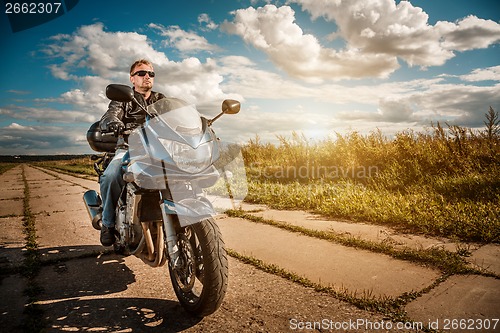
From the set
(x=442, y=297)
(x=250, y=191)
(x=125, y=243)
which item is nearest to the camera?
(x=442, y=297)

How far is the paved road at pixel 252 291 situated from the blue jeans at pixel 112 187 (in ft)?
1.83

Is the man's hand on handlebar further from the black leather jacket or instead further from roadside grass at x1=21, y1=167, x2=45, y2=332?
roadside grass at x1=21, y1=167, x2=45, y2=332

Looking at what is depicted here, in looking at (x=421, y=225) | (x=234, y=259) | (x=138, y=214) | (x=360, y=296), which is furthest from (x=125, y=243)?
(x=421, y=225)

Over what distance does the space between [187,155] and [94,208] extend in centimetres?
219

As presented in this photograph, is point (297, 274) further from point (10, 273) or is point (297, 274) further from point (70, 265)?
point (10, 273)

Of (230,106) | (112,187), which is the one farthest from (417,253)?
(112,187)

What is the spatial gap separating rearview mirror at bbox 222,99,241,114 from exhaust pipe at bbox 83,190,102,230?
2040mm

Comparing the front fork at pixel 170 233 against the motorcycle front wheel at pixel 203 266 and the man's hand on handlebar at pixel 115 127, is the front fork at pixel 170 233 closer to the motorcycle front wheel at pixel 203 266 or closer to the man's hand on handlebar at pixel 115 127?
the motorcycle front wheel at pixel 203 266

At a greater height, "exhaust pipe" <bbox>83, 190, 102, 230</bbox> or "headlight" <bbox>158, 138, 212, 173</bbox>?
"headlight" <bbox>158, 138, 212, 173</bbox>

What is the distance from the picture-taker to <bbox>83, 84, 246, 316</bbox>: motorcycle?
6.98 feet

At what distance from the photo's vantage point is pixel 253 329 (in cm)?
205

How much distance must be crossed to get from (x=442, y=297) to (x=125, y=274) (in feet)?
8.96

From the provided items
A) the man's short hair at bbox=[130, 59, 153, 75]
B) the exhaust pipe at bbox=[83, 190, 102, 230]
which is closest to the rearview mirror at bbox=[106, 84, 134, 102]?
the man's short hair at bbox=[130, 59, 153, 75]

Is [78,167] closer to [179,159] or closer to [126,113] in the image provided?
[126,113]
